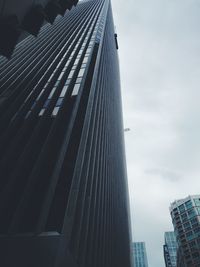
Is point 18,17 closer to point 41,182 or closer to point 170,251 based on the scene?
point 41,182

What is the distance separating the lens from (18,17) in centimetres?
886

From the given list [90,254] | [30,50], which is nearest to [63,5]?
[90,254]

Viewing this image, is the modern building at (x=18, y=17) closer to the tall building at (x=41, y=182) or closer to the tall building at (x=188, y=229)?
the tall building at (x=41, y=182)

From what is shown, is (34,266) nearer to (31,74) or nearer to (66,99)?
(66,99)

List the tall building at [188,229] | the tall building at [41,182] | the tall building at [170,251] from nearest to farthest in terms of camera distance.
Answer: the tall building at [41,182]
the tall building at [188,229]
the tall building at [170,251]

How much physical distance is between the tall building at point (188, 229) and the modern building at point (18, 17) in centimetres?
11103

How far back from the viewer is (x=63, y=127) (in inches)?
679

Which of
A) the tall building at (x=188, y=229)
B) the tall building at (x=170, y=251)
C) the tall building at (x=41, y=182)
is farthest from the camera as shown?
the tall building at (x=170, y=251)

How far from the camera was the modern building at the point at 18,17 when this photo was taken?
26.0 feet

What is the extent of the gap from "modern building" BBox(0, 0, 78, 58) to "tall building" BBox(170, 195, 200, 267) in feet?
364

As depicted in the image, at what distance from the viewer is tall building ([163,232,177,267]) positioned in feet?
501

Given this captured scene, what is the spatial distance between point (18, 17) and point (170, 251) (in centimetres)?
18608

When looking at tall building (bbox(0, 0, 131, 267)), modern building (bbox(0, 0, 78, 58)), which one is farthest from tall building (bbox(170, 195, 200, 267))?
modern building (bbox(0, 0, 78, 58))

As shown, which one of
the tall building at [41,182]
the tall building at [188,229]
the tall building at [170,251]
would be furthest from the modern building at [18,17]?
the tall building at [170,251]
